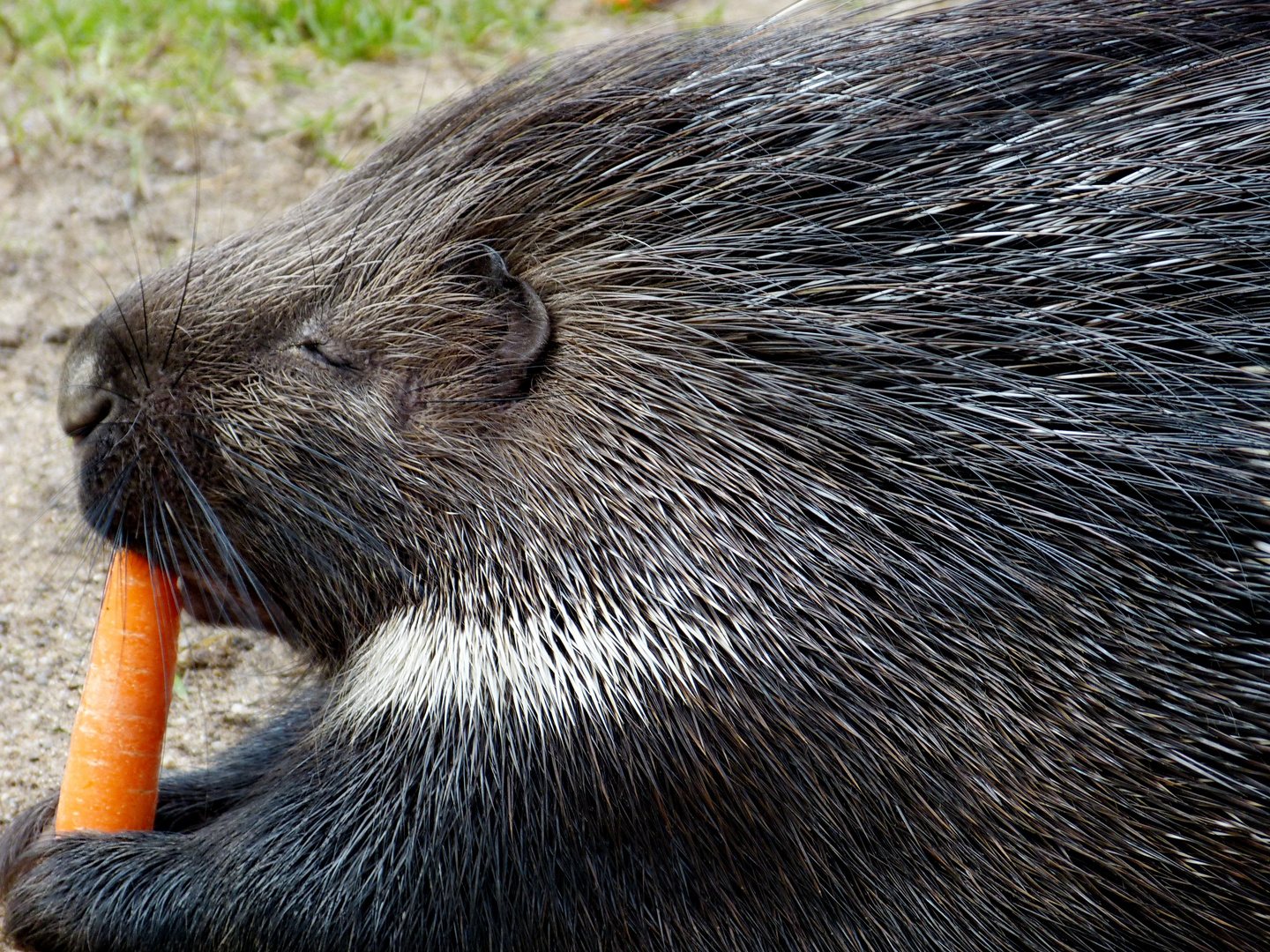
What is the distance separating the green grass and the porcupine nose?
6.37ft

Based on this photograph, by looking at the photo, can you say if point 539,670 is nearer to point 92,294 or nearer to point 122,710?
A: point 122,710

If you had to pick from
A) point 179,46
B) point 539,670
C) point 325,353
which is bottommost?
point 539,670

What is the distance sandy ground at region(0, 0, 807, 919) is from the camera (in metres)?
2.49

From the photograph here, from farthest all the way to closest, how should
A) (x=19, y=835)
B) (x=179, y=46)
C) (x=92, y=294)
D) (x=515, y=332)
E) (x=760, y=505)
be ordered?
(x=179, y=46) → (x=92, y=294) → (x=19, y=835) → (x=515, y=332) → (x=760, y=505)

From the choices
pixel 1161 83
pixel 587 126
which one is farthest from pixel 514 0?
pixel 1161 83

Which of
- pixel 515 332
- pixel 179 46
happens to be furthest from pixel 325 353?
pixel 179 46

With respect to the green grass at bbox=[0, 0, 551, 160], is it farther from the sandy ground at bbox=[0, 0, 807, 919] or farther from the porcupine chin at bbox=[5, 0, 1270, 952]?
the porcupine chin at bbox=[5, 0, 1270, 952]

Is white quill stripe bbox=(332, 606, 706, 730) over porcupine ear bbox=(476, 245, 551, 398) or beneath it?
beneath

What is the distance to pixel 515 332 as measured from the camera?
6.26ft

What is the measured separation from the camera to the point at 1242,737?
5.21 ft

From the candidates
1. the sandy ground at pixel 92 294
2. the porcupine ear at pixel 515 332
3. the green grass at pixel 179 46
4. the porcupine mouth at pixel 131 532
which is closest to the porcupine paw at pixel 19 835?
the sandy ground at pixel 92 294

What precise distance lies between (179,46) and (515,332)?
2.79 metres

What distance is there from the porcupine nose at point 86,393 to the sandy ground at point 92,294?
193 millimetres

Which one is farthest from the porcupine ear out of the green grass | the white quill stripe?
the green grass
